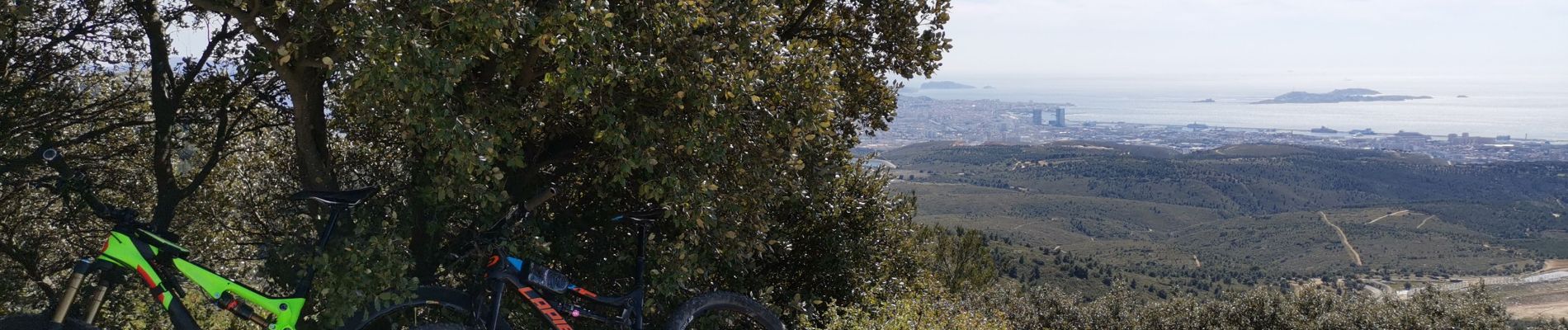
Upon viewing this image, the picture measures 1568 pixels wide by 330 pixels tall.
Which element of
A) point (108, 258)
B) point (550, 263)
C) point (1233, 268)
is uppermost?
point (108, 258)

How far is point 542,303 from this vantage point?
4449 millimetres

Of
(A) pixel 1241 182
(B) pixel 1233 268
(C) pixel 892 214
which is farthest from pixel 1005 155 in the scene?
(C) pixel 892 214

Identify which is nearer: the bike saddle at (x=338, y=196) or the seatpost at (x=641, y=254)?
the bike saddle at (x=338, y=196)

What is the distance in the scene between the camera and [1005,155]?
125m

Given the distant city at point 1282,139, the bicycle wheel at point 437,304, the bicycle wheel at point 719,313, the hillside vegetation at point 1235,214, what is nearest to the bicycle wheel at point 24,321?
the bicycle wheel at point 437,304

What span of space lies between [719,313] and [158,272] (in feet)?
8.85

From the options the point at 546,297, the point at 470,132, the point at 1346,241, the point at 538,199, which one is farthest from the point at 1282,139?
the point at 470,132

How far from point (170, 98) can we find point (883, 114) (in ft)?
19.9

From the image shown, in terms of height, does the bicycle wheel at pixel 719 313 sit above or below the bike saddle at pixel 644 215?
below

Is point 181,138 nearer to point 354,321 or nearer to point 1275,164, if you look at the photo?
point 354,321

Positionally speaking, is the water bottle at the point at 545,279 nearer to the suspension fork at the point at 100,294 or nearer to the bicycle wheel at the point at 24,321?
the suspension fork at the point at 100,294

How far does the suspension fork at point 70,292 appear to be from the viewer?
3699 mm

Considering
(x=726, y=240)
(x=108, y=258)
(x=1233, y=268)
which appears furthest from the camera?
(x=1233, y=268)

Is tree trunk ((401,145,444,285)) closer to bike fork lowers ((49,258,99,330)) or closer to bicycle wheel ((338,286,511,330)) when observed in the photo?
bicycle wheel ((338,286,511,330))
